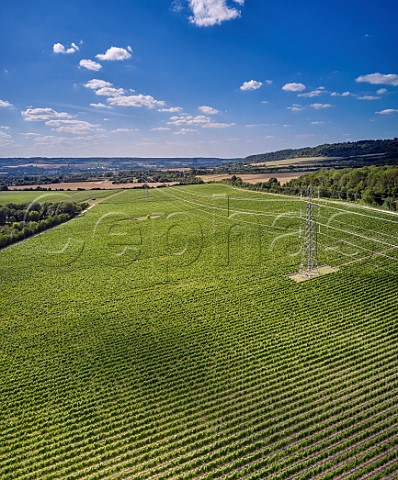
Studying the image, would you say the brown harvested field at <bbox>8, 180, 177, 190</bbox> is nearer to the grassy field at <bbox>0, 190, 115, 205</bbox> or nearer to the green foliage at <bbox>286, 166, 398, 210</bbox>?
the grassy field at <bbox>0, 190, 115, 205</bbox>

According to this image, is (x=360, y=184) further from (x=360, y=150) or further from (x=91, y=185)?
(x=91, y=185)

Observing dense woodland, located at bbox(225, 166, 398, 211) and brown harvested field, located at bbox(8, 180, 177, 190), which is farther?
brown harvested field, located at bbox(8, 180, 177, 190)

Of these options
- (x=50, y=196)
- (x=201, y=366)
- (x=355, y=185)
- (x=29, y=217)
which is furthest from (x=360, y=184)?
(x=50, y=196)

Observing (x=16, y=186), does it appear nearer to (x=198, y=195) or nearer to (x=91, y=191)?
(x=91, y=191)

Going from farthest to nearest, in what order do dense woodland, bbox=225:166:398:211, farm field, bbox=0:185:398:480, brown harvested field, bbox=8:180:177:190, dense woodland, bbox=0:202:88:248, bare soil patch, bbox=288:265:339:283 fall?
brown harvested field, bbox=8:180:177:190
dense woodland, bbox=225:166:398:211
dense woodland, bbox=0:202:88:248
bare soil patch, bbox=288:265:339:283
farm field, bbox=0:185:398:480

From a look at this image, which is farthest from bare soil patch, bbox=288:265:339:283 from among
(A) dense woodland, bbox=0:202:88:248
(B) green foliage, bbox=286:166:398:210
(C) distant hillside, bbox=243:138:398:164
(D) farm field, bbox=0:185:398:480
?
(C) distant hillside, bbox=243:138:398:164
